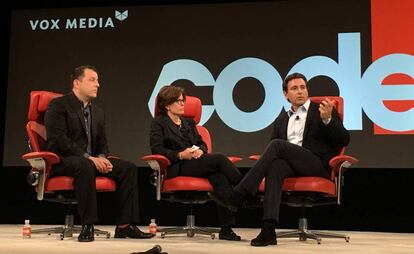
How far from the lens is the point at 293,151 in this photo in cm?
392

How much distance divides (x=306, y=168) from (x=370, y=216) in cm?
194

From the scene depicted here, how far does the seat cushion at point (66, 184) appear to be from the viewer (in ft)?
13.3

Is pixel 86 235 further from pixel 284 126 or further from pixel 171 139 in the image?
pixel 284 126

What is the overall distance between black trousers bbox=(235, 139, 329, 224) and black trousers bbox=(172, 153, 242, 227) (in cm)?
36

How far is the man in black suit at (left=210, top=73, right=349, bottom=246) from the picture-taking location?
371cm

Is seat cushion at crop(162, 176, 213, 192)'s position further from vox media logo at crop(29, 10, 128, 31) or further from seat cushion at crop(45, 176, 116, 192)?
vox media logo at crop(29, 10, 128, 31)

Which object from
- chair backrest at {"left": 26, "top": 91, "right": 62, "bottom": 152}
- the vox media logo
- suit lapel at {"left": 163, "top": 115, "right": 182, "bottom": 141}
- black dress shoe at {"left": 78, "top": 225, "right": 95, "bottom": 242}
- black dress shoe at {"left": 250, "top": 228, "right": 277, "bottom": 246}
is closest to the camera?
black dress shoe at {"left": 250, "top": 228, "right": 277, "bottom": 246}

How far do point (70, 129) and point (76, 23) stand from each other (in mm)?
2159

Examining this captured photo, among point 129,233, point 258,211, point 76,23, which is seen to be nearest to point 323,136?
point 129,233

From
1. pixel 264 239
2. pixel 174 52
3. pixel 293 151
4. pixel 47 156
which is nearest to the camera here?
pixel 264 239

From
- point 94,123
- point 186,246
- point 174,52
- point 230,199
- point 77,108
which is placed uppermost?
point 174,52

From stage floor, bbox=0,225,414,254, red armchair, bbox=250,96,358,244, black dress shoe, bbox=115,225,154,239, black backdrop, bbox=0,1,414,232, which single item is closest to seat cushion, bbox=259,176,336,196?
red armchair, bbox=250,96,358,244

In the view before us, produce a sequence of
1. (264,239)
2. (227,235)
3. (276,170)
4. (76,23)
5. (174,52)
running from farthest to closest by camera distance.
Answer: (76,23) → (174,52) → (227,235) → (276,170) → (264,239)

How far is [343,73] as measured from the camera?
561cm
